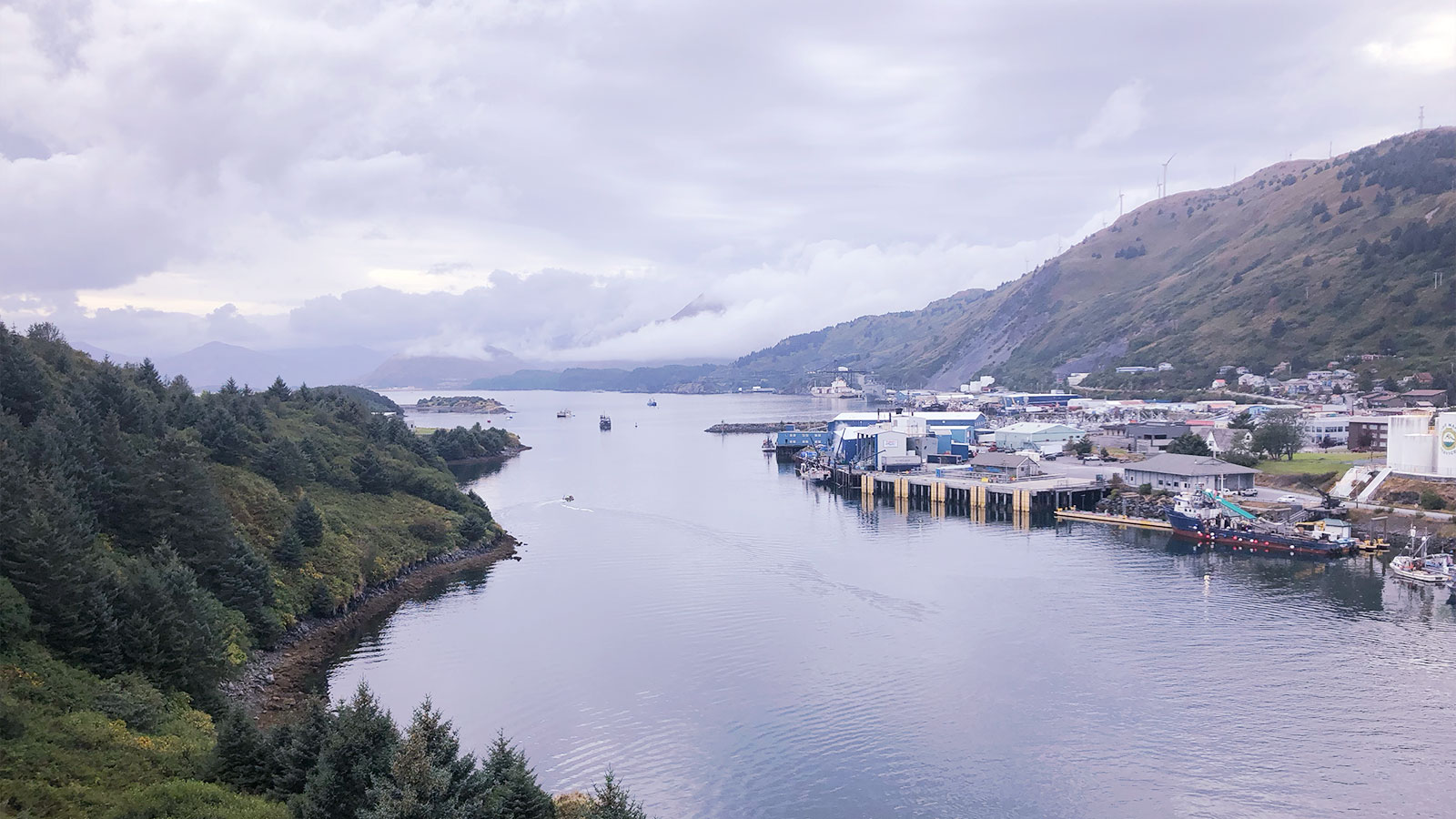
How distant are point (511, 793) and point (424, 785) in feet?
2.83

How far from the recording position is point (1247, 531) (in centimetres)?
2562

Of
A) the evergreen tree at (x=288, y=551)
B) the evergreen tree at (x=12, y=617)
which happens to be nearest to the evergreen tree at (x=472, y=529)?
the evergreen tree at (x=288, y=551)

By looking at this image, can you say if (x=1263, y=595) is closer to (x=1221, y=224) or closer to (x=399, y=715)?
(x=399, y=715)

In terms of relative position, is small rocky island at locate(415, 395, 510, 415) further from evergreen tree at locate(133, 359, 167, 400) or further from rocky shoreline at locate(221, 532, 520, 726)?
rocky shoreline at locate(221, 532, 520, 726)

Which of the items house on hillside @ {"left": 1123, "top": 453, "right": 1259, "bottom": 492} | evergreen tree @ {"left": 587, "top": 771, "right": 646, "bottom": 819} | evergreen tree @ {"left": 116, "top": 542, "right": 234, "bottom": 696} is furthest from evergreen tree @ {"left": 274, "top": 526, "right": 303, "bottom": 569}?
house on hillside @ {"left": 1123, "top": 453, "right": 1259, "bottom": 492}

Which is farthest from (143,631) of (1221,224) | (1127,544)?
(1221,224)

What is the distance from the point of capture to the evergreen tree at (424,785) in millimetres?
6922

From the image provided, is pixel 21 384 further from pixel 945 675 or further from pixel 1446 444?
pixel 1446 444

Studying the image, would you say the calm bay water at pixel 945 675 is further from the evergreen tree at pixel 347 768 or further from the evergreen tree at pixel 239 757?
the evergreen tree at pixel 347 768

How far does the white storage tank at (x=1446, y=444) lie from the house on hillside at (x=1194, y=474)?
5.25m

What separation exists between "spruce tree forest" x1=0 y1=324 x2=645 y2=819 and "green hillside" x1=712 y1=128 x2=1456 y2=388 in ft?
194

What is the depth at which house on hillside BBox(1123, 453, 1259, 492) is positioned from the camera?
1215 inches

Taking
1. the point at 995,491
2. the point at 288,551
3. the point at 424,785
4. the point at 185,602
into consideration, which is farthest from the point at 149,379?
the point at 995,491

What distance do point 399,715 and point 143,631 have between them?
11.7 ft
